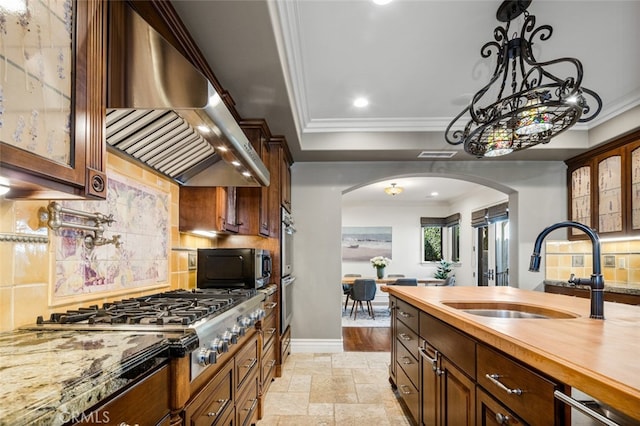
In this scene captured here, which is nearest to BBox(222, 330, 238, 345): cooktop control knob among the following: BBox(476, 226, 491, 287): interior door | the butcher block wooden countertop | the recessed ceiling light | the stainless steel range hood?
the stainless steel range hood

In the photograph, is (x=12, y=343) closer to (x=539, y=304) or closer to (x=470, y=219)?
(x=539, y=304)

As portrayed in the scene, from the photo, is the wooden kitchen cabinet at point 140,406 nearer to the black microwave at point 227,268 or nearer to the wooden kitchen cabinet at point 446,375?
the wooden kitchen cabinet at point 446,375

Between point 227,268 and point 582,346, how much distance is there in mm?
2202

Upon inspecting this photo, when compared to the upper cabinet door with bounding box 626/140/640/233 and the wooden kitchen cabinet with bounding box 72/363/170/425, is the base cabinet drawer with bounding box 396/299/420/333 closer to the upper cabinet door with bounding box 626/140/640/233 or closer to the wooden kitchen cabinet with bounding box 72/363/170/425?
the wooden kitchen cabinet with bounding box 72/363/170/425

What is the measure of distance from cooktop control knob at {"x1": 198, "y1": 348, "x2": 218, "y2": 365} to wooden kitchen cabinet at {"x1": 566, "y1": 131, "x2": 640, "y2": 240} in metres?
3.91

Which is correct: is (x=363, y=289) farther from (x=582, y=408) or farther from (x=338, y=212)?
(x=582, y=408)

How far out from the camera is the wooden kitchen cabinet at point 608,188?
3330 mm

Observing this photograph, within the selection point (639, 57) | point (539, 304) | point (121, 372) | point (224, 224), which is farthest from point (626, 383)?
point (639, 57)

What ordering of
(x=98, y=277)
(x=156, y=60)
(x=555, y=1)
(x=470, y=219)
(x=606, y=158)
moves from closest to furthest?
(x=156, y=60) → (x=98, y=277) → (x=555, y=1) → (x=606, y=158) → (x=470, y=219)

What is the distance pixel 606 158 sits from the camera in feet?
12.1

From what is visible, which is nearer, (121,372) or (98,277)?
(121,372)

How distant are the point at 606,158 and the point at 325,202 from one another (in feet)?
10.1

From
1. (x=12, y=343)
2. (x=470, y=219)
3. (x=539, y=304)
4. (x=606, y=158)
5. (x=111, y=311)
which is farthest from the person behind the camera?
(x=470, y=219)

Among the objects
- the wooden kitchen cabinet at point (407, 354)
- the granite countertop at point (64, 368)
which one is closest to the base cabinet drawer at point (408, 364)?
the wooden kitchen cabinet at point (407, 354)
